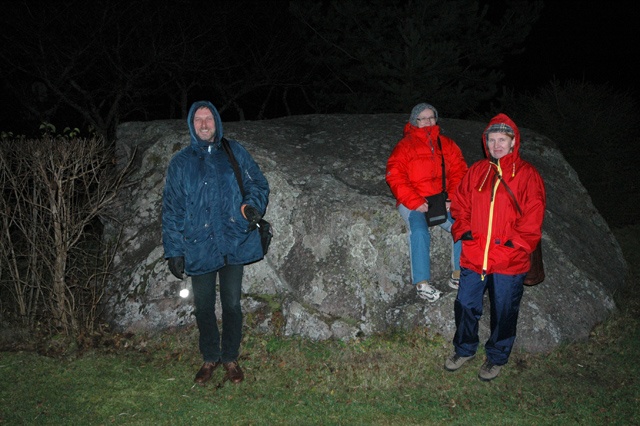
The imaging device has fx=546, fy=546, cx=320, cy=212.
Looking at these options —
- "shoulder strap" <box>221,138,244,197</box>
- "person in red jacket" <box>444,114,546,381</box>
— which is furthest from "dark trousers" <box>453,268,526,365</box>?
"shoulder strap" <box>221,138,244,197</box>

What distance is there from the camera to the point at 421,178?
209 inches

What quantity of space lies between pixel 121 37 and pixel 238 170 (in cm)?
1344

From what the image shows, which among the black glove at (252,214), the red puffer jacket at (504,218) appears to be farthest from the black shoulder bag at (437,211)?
the black glove at (252,214)

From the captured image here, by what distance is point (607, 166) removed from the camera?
30.4 feet

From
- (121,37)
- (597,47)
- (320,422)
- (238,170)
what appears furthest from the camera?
(597,47)

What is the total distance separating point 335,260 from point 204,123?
2.06 meters

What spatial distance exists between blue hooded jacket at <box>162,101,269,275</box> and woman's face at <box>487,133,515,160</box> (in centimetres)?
197

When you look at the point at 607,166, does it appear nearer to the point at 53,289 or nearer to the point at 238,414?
the point at 238,414

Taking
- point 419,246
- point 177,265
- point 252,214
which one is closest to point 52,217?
point 177,265

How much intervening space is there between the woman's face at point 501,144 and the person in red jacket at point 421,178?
87cm

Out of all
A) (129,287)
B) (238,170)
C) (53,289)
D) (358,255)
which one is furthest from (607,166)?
(53,289)

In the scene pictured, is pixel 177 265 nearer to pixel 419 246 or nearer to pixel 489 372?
pixel 419 246

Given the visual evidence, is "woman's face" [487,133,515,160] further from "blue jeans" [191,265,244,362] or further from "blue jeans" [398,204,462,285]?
"blue jeans" [191,265,244,362]

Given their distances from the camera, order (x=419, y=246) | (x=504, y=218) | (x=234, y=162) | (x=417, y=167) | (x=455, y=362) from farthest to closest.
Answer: (x=417, y=167)
(x=419, y=246)
(x=455, y=362)
(x=234, y=162)
(x=504, y=218)
